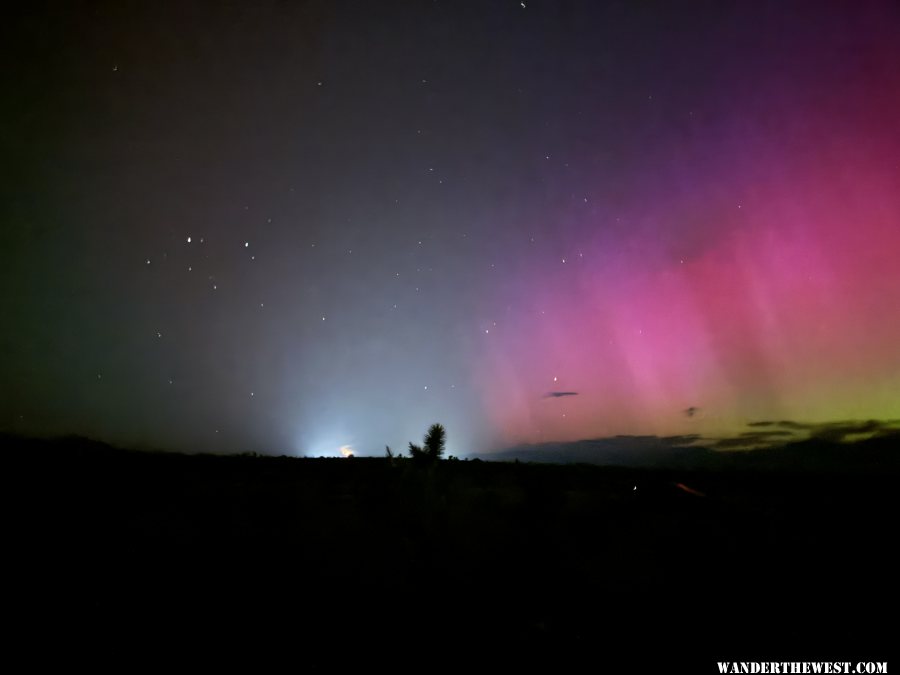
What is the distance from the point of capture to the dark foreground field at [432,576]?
28.1ft

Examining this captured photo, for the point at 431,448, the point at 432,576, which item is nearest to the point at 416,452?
the point at 431,448

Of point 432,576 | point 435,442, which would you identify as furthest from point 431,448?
point 432,576

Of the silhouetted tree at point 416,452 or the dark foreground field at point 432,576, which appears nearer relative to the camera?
the dark foreground field at point 432,576

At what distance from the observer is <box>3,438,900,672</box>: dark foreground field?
8562 mm

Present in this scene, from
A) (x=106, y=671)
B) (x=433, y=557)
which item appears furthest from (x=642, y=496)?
(x=106, y=671)

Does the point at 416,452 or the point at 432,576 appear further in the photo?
the point at 416,452

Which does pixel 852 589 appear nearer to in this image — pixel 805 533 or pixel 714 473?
pixel 805 533

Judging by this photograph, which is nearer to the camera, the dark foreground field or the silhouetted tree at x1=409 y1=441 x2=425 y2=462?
the dark foreground field

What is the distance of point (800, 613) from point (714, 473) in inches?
1035

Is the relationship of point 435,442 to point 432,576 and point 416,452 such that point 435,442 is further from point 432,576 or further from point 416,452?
point 432,576

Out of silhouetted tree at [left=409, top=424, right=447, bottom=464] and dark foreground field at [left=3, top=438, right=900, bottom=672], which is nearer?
dark foreground field at [left=3, top=438, right=900, bottom=672]

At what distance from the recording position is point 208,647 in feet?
26.9

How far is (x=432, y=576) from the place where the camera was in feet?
37.6

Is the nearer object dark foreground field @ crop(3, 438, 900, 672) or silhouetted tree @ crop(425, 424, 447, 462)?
dark foreground field @ crop(3, 438, 900, 672)
